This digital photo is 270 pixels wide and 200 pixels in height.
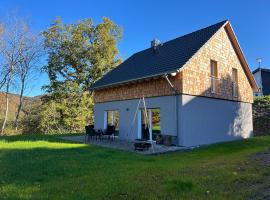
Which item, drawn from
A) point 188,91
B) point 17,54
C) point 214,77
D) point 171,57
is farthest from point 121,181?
point 17,54

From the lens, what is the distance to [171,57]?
15336 mm

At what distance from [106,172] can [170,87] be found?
7.55 metres

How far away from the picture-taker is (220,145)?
560 inches

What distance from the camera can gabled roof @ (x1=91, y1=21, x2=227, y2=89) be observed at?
559 inches

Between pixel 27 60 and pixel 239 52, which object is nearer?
pixel 239 52

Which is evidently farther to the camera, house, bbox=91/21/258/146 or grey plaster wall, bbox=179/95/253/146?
house, bbox=91/21/258/146

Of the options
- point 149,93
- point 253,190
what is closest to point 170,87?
point 149,93

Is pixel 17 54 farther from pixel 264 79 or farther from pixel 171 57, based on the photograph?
pixel 264 79

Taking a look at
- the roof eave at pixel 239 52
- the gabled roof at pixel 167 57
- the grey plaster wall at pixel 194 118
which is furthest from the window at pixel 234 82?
the gabled roof at pixel 167 57

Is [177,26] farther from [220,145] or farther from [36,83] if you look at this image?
[36,83]

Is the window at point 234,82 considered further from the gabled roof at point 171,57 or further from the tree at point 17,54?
the tree at point 17,54

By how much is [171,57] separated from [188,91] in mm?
2716

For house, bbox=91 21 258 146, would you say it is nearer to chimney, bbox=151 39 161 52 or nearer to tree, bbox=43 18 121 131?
chimney, bbox=151 39 161 52

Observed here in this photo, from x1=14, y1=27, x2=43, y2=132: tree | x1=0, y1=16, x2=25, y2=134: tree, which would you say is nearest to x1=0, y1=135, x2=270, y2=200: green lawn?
x1=0, y1=16, x2=25, y2=134: tree
